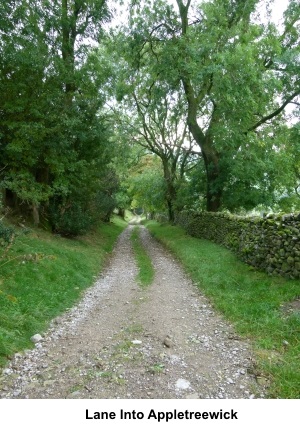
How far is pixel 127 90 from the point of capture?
17.6m

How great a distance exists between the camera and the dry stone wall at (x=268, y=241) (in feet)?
25.6

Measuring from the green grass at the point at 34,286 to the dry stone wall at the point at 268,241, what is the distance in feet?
19.9

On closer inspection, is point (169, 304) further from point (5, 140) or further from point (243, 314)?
point (5, 140)

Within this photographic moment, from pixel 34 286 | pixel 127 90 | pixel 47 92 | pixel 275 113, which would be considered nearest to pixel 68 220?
pixel 47 92

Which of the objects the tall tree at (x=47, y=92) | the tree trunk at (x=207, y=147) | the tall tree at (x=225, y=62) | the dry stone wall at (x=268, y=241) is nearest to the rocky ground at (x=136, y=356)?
the dry stone wall at (x=268, y=241)

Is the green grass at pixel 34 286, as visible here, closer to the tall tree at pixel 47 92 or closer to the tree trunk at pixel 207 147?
the tall tree at pixel 47 92

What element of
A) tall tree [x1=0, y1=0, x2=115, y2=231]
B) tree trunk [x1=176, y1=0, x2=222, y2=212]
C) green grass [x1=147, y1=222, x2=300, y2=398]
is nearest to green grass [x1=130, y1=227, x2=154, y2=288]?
green grass [x1=147, y1=222, x2=300, y2=398]

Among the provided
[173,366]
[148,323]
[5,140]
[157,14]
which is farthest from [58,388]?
[157,14]

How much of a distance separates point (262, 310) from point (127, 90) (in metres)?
16.1

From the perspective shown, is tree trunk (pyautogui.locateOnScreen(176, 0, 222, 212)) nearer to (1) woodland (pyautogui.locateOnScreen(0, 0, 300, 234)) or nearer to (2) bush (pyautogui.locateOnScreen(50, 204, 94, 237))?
(1) woodland (pyautogui.locateOnScreen(0, 0, 300, 234))

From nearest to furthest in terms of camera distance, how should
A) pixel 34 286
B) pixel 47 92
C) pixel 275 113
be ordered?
1. pixel 34 286
2. pixel 47 92
3. pixel 275 113

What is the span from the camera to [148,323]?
5.83 metres

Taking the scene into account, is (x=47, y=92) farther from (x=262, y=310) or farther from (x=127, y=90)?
(x=262, y=310)

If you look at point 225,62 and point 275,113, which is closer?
point 225,62
